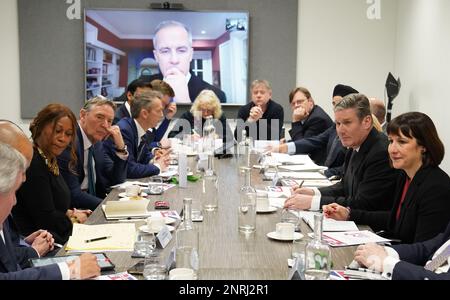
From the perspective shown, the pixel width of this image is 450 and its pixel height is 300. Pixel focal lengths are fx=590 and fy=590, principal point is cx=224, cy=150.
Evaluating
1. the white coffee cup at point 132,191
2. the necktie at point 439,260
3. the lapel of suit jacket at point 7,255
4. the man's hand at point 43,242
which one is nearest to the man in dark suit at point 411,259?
the necktie at point 439,260

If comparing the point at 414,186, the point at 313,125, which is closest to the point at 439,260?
the point at 414,186

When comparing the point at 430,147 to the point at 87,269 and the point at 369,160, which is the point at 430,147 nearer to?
the point at 369,160

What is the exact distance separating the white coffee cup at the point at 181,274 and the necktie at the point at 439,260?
92 centimetres

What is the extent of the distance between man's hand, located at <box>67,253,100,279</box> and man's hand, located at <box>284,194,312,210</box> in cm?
124

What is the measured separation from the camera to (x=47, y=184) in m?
3.09

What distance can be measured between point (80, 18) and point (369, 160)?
17.5ft

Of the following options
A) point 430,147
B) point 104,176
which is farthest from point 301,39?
point 430,147

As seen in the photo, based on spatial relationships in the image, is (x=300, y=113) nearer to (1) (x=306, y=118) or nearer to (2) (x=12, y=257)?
(1) (x=306, y=118)

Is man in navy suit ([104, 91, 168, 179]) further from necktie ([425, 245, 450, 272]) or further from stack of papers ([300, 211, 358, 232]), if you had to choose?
necktie ([425, 245, 450, 272])

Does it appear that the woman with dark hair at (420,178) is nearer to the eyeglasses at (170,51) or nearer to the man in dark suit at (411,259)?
the man in dark suit at (411,259)

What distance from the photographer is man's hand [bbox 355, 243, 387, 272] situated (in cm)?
209

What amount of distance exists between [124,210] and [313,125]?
3479 mm

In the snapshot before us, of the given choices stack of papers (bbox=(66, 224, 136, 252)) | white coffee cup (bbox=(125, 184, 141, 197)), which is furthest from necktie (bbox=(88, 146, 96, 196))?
stack of papers (bbox=(66, 224, 136, 252))

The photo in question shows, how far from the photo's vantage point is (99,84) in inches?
301
